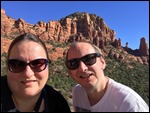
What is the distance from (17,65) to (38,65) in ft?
0.61

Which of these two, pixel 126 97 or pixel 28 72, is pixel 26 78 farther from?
pixel 126 97

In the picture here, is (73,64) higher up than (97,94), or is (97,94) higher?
(73,64)

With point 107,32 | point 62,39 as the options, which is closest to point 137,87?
point 62,39

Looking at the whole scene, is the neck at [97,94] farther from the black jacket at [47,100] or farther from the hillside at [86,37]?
the hillside at [86,37]

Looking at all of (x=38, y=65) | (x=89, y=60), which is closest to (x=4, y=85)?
(x=38, y=65)

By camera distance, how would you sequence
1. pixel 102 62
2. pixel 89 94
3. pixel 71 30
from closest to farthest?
pixel 89 94, pixel 102 62, pixel 71 30

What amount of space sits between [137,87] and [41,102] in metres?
59.6

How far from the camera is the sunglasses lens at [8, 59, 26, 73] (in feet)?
7.11

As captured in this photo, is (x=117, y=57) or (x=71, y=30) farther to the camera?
(x=71, y=30)

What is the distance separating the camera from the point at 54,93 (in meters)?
2.44

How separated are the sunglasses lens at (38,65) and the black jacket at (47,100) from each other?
230 millimetres

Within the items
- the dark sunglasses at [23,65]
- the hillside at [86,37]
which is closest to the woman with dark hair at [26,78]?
the dark sunglasses at [23,65]

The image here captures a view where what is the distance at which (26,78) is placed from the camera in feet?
7.13

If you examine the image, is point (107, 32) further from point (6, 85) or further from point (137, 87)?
point (6, 85)
